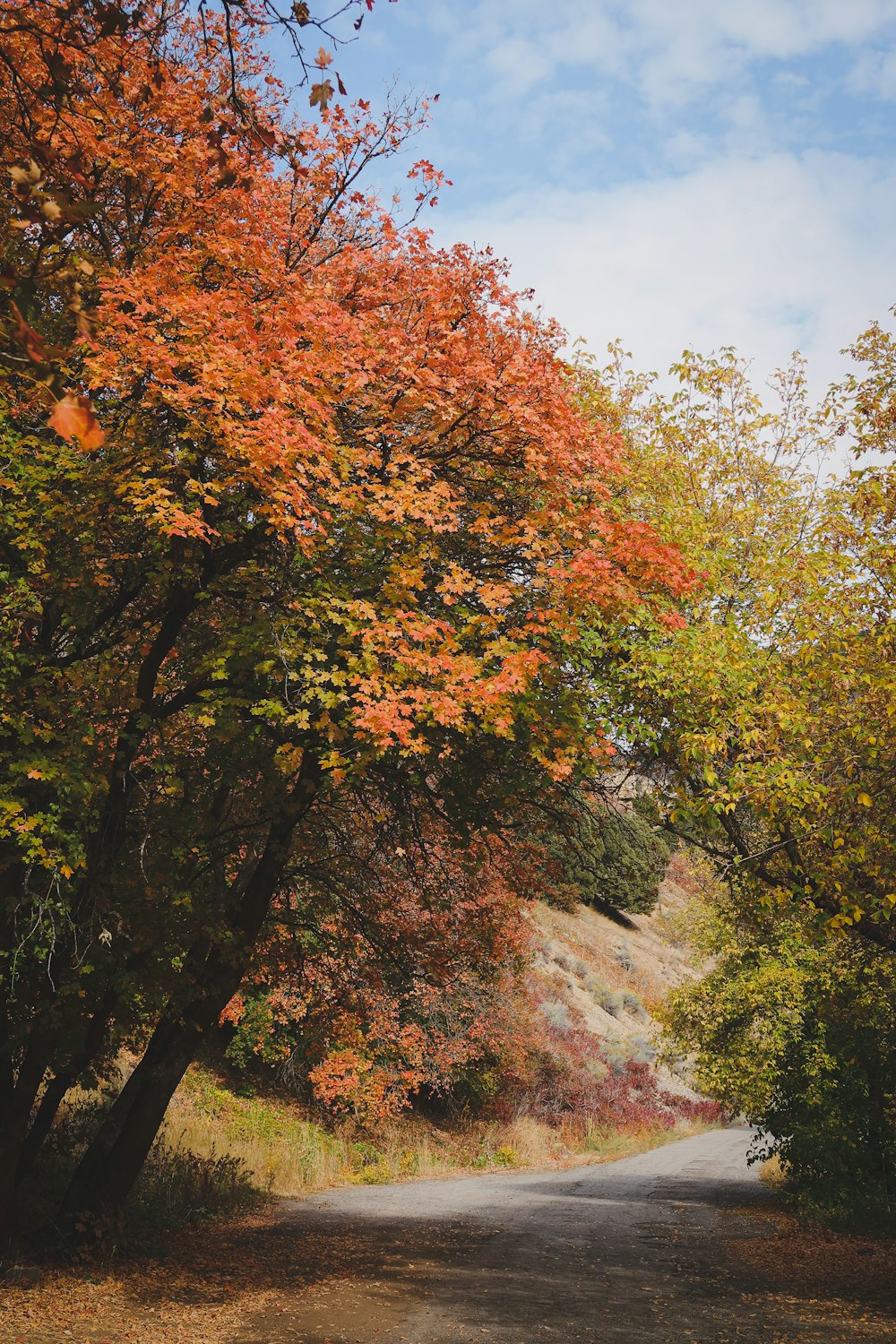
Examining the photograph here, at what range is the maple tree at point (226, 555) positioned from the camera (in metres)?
7.86

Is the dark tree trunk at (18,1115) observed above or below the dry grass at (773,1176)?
above

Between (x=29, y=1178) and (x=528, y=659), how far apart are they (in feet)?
26.5

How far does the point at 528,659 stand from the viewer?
8.50 m

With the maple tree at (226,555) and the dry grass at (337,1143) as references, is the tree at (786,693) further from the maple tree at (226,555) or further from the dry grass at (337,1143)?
the dry grass at (337,1143)

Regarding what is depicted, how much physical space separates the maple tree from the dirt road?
3.21 m

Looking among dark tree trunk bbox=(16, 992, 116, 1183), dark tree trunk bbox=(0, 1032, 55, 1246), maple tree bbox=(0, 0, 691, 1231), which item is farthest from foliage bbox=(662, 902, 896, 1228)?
dark tree trunk bbox=(0, 1032, 55, 1246)

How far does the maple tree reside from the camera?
7.86 meters

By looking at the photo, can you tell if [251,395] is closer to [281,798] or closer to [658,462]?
[281,798]

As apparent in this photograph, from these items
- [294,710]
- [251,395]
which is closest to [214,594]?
[294,710]

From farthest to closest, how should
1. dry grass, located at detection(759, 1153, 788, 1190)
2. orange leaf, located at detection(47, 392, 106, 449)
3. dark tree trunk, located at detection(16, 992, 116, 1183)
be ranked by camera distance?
1. dry grass, located at detection(759, 1153, 788, 1190)
2. dark tree trunk, located at detection(16, 992, 116, 1183)
3. orange leaf, located at detection(47, 392, 106, 449)

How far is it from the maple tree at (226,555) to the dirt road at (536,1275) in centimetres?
321

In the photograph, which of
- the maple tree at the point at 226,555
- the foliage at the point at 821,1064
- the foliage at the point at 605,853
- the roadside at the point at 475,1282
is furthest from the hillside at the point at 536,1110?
the maple tree at the point at 226,555

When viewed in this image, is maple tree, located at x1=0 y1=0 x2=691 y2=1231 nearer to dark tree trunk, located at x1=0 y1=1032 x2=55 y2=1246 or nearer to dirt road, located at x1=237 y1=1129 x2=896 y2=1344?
dark tree trunk, located at x1=0 y1=1032 x2=55 y2=1246

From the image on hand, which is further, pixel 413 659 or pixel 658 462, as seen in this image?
pixel 658 462
